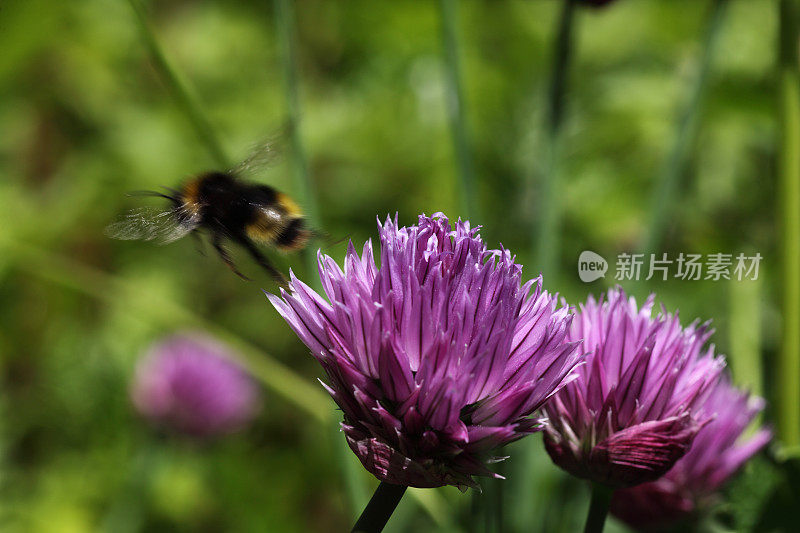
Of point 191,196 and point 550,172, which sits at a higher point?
point 550,172

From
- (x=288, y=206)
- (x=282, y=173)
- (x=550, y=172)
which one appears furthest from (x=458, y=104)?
(x=282, y=173)

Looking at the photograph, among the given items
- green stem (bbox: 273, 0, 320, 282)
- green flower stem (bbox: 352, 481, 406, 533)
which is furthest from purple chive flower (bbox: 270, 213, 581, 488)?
green stem (bbox: 273, 0, 320, 282)

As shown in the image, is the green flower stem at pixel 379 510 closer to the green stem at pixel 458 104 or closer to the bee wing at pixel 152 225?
the bee wing at pixel 152 225

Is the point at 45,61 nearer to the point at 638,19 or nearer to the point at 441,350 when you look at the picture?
the point at 638,19

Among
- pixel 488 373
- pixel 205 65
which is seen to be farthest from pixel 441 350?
pixel 205 65

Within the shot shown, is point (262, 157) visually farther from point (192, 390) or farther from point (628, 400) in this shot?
point (192, 390)

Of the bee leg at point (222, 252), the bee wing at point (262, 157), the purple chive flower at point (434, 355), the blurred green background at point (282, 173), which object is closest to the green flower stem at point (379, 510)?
the purple chive flower at point (434, 355)

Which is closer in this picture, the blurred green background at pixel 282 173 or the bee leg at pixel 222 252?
the bee leg at pixel 222 252
